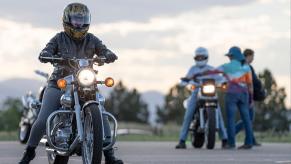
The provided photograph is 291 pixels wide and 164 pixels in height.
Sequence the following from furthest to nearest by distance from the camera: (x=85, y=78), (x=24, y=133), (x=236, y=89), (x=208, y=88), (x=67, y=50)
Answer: (x=24, y=133) < (x=236, y=89) < (x=208, y=88) < (x=67, y=50) < (x=85, y=78)

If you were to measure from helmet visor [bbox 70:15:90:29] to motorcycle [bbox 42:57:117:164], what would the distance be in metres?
0.39

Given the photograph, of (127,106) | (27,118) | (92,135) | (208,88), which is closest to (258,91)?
(208,88)

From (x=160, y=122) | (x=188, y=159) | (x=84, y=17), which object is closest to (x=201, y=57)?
(x=188, y=159)

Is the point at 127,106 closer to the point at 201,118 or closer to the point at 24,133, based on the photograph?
the point at 24,133

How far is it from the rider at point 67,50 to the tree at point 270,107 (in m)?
136

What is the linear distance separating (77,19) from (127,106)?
174 metres

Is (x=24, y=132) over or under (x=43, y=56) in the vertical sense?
under

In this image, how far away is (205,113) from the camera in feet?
60.6

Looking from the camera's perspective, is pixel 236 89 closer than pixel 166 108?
Yes

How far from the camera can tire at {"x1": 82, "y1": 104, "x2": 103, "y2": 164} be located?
9.12 meters

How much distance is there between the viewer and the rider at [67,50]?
32.8ft

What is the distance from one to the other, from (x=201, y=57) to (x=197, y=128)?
1344 mm

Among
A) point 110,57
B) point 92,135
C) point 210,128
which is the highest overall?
point 110,57

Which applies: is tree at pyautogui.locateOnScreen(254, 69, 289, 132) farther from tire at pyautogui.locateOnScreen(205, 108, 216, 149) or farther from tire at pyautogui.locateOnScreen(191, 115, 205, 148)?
tire at pyautogui.locateOnScreen(205, 108, 216, 149)
